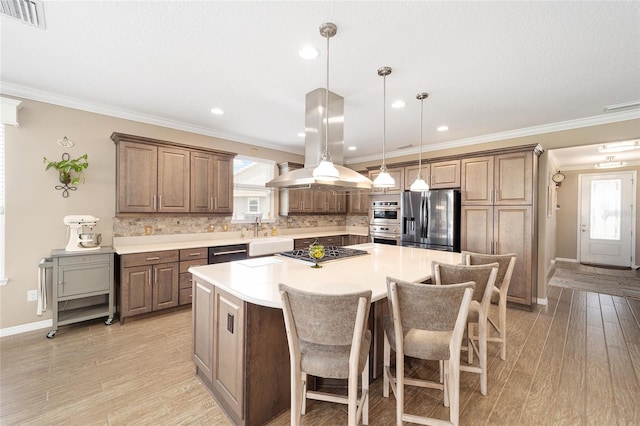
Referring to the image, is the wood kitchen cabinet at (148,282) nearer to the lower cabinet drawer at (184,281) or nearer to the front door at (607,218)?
the lower cabinet drawer at (184,281)

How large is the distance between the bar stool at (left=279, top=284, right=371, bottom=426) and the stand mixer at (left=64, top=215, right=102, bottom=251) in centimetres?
305

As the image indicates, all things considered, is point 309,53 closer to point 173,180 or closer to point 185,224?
point 173,180

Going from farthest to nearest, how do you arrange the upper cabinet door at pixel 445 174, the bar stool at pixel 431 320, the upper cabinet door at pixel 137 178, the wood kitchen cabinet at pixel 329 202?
the wood kitchen cabinet at pixel 329 202, the upper cabinet door at pixel 445 174, the upper cabinet door at pixel 137 178, the bar stool at pixel 431 320

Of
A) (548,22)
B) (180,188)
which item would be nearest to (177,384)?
(180,188)

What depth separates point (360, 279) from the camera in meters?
2.00

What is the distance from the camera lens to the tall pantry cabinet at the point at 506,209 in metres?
3.76

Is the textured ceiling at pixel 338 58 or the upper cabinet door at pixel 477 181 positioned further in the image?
the upper cabinet door at pixel 477 181

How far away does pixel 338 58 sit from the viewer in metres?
2.29

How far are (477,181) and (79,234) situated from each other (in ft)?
17.8

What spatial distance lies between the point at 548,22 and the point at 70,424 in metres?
4.14

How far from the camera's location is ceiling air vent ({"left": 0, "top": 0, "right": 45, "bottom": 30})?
1.75 m

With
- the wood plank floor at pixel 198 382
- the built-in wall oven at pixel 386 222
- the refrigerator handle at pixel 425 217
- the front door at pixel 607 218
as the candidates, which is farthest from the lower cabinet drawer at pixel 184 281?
the front door at pixel 607 218

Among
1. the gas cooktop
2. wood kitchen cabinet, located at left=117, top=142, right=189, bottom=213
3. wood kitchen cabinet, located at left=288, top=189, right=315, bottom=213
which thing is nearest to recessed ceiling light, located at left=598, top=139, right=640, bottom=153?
the gas cooktop

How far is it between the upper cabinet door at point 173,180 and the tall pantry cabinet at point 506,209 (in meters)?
4.25
